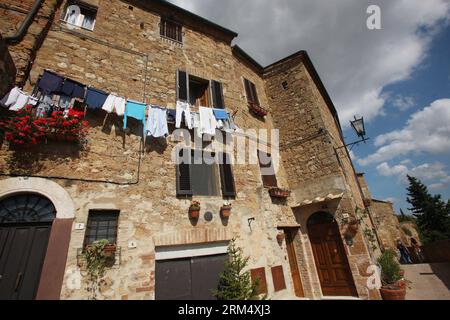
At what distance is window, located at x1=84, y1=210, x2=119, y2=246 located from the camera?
4.69 m

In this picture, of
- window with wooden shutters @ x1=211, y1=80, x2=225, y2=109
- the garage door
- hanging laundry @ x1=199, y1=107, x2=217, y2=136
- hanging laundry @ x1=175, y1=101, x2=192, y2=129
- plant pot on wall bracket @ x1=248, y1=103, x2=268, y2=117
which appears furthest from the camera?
plant pot on wall bracket @ x1=248, y1=103, x2=268, y2=117

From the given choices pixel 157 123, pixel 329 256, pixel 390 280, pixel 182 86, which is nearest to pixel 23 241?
pixel 157 123

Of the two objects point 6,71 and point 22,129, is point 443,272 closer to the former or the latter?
point 22,129

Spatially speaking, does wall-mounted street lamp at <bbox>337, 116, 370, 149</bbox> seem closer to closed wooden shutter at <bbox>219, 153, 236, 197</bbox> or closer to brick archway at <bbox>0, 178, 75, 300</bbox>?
closed wooden shutter at <bbox>219, 153, 236, 197</bbox>

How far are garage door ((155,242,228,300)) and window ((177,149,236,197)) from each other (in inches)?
65.3

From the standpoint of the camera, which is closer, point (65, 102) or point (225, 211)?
point (65, 102)

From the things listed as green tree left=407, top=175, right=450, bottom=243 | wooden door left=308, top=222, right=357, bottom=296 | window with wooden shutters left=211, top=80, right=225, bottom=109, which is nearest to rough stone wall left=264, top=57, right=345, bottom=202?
wooden door left=308, top=222, right=357, bottom=296

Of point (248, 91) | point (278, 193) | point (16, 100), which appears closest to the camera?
point (16, 100)

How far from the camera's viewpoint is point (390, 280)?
23.9 ft

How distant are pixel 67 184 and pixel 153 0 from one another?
757 centimetres

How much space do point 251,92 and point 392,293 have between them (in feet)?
29.5

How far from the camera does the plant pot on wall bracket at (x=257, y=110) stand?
31.3 ft

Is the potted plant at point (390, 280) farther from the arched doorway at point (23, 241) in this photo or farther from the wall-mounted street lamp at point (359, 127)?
the arched doorway at point (23, 241)
